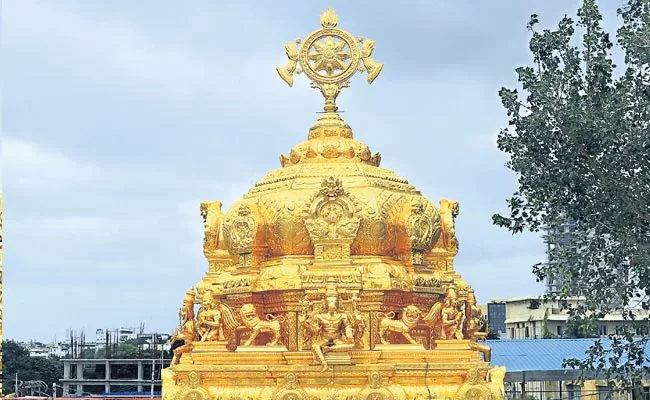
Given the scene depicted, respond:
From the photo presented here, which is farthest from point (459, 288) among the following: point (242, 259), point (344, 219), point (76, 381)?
point (76, 381)

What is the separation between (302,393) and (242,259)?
246 centimetres

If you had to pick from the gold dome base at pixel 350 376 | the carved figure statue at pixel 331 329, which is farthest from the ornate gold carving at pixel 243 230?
the carved figure statue at pixel 331 329

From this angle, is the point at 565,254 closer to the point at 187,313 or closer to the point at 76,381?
the point at 187,313

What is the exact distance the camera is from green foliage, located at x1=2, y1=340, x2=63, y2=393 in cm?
4606

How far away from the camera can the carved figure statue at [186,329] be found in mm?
15891

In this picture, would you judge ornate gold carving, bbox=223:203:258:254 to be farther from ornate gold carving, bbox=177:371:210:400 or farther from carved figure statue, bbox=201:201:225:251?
ornate gold carving, bbox=177:371:210:400

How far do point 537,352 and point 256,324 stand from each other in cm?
1812

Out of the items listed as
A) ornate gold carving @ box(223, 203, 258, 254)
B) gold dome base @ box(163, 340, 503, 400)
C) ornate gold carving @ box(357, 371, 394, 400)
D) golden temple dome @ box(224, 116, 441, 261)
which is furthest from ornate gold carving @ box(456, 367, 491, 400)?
ornate gold carving @ box(223, 203, 258, 254)

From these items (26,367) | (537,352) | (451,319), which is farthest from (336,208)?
(26,367)

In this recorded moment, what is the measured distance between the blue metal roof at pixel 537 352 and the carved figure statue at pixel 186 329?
577 inches

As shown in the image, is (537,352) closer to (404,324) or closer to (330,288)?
(404,324)

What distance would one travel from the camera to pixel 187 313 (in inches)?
635

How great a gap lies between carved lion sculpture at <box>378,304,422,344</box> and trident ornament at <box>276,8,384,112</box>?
11.3 feet

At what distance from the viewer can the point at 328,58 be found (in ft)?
54.9
